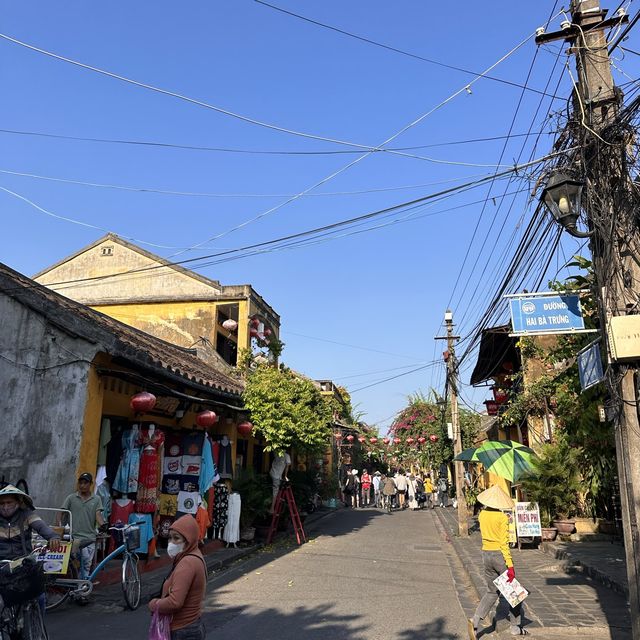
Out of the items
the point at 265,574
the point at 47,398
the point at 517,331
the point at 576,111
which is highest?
the point at 576,111

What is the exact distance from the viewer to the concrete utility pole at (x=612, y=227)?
5.23m

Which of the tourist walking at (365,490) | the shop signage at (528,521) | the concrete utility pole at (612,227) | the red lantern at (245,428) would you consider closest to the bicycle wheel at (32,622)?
the concrete utility pole at (612,227)

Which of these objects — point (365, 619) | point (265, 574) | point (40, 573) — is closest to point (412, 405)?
point (265, 574)

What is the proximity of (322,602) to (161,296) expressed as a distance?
15508 millimetres

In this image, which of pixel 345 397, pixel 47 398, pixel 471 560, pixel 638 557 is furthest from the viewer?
pixel 345 397

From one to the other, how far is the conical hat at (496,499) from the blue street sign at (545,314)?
2203 mm

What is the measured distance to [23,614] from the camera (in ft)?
17.0

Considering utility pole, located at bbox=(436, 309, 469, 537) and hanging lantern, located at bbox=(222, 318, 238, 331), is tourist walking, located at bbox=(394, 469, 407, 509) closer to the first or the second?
utility pole, located at bbox=(436, 309, 469, 537)

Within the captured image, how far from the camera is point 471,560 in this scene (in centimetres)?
1223

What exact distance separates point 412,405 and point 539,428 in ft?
61.7

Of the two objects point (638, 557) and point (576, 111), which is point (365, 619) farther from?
point (576, 111)

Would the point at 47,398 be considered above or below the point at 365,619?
above

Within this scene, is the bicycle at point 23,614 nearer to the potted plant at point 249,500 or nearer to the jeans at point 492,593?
the jeans at point 492,593

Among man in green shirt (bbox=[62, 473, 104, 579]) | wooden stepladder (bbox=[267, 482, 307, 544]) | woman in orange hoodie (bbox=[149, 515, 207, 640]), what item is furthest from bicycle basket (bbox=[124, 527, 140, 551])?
wooden stepladder (bbox=[267, 482, 307, 544])
